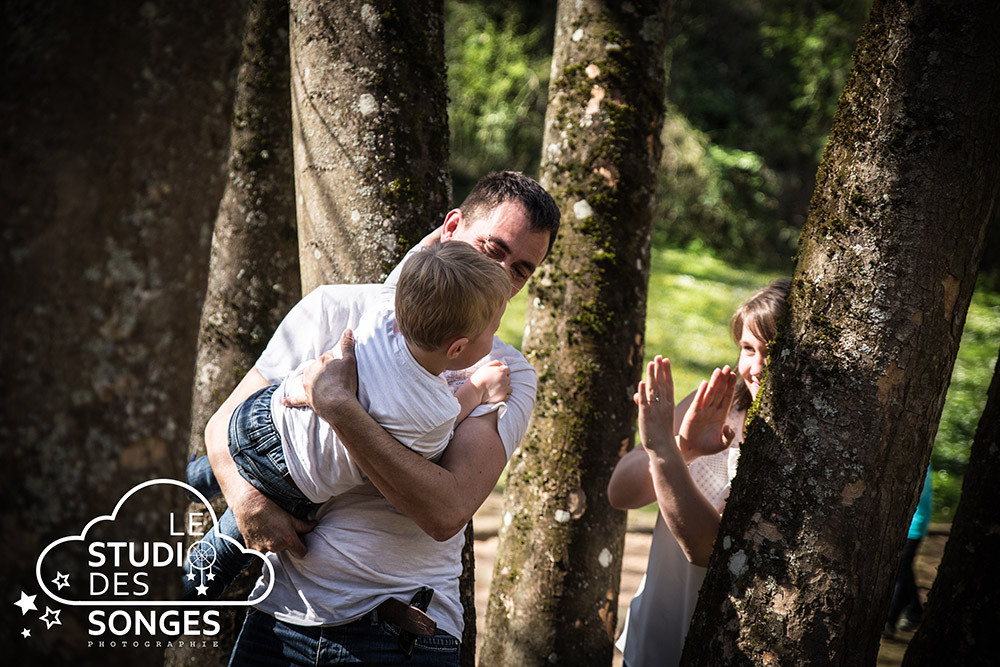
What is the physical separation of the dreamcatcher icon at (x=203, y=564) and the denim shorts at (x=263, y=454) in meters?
0.34

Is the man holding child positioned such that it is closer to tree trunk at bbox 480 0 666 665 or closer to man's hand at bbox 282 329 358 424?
man's hand at bbox 282 329 358 424

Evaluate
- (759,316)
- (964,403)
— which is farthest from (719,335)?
(759,316)

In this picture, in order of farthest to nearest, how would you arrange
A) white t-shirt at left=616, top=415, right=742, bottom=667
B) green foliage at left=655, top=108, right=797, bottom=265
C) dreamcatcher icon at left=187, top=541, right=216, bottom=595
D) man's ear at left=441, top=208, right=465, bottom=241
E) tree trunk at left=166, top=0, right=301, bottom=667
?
1. green foliage at left=655, top=108, right=797, bottom=265
2. tree trunk at left=166, top=0, right=301, bottom=667
3. white t-shirt at left=616, top=415, right=742, bottom=667
4. man's ear at left=441, top=208, right=465, bottom=241
5. dreamcatcher icon at left=187, top=541, right=216, bottom=595

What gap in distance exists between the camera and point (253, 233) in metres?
3.59

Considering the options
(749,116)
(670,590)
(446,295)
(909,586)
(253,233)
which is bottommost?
(909,586)

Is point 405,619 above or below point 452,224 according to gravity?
below

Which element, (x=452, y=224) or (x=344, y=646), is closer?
(x=344, y=646)

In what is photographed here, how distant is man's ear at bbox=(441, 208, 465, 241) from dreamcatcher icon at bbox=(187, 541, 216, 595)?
1.11 metres

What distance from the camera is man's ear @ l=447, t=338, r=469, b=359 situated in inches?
72.9

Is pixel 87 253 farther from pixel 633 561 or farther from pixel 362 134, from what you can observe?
pixel 633 561

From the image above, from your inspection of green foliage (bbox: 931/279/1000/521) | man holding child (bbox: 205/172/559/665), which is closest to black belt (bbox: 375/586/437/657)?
man holding child (bbox: 205/172/559/665)

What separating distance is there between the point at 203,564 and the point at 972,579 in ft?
6.65

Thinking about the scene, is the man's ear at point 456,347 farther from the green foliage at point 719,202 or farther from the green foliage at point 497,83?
the green foliage at point 719,202

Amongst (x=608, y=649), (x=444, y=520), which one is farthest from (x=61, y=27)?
(x=608, y=649)
